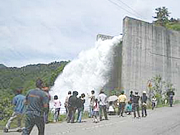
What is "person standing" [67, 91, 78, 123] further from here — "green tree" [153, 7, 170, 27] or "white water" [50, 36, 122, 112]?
"green tree" [153, 7, 170, 27]

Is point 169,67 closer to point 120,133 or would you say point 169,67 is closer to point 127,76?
point 127,76

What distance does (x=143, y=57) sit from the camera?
27469 millimetres

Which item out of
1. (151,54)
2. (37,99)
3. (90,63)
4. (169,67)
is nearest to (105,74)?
(90,63)

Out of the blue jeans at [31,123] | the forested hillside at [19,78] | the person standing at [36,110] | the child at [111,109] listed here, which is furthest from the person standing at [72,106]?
the blue jeans at [31,123]

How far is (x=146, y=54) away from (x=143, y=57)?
58 centimetres

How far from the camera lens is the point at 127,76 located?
25734mm

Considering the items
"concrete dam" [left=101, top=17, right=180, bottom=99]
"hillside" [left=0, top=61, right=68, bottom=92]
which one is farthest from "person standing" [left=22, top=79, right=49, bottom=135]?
"hillside" [left=0, top=61, right=68, bottom=92]

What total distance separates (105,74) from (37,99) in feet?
71.7

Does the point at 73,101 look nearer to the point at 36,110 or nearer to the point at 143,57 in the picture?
the point at 36,110

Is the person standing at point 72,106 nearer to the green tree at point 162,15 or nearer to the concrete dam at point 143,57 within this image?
the concrete dam at point 143,57

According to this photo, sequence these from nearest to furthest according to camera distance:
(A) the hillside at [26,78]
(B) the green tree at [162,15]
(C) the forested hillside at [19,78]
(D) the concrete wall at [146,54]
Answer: (C) the forested hillside at [19,78], (D) the concrete wall at [146,54], (B) the green tree at [162,15], (A) the hillside at [26,78]

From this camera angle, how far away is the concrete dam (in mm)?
26172

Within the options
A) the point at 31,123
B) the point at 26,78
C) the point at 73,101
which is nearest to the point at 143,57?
the point at 73,101

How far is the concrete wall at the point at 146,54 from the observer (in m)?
26.2
